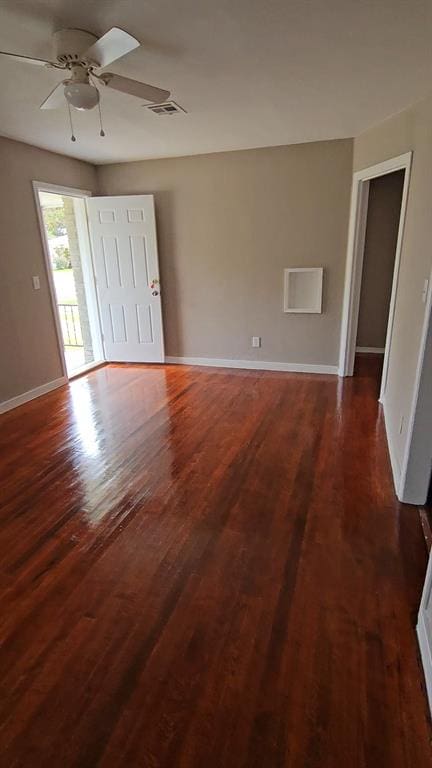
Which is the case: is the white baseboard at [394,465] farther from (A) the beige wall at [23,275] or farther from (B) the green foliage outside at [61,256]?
(B) the green foliage outside at [61,256]

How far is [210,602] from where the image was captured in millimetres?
1808

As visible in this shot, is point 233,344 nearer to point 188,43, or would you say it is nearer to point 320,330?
point 320,330

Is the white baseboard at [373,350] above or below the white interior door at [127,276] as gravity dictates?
below

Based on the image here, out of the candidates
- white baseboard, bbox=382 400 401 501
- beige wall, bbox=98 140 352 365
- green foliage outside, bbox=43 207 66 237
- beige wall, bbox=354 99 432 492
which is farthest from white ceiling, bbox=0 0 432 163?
green foliage outside, bbox=43 207 66 237

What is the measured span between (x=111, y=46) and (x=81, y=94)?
35 cm

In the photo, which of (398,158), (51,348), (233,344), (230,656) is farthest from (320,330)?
(230,656)

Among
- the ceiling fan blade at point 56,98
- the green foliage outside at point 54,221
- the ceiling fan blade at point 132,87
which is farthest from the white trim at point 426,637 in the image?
the green foliage outside at point 54,221

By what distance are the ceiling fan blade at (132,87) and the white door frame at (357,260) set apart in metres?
2.04

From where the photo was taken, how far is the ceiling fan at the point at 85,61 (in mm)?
1837

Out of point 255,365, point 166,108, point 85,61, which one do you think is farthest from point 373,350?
point 85,61

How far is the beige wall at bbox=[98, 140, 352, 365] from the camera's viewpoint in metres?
4.42

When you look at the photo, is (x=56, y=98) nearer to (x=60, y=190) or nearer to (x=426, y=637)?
(x=60, y=190)

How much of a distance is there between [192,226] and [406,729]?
4.80 m

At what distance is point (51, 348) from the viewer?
4586mm
